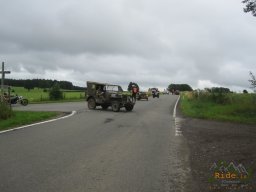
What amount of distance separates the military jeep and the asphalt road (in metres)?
14.6

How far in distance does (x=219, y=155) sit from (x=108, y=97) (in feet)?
66.9

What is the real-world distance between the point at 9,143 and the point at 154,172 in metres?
5.22

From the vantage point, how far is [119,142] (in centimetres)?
1304

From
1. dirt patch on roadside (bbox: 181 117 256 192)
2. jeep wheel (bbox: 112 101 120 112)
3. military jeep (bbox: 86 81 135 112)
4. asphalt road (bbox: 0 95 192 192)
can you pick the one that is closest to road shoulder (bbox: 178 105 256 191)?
dirt patch on roadside (bbox: 181 117 256 192)

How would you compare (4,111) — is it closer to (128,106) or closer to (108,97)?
(108,97)

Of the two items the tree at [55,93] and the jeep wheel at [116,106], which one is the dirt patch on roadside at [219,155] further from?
the tree at [55,93]

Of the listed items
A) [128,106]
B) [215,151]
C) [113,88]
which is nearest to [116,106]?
[128,106]

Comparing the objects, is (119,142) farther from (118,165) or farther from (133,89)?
(133,89)

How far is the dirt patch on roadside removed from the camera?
7598 millimetres

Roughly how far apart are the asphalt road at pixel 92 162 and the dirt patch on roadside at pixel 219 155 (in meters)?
0.30

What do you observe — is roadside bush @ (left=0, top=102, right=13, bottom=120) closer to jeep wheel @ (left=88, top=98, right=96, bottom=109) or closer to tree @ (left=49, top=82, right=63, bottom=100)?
jeep wheel @ (left=88, top=98, right=96, bottom=109)

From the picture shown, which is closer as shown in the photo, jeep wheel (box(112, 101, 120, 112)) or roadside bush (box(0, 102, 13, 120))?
roadside bush (box(0, 102, 13, 120))

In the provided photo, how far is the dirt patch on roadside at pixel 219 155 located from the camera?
7.60m

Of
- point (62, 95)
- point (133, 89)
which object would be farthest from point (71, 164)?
point (62, 95)
